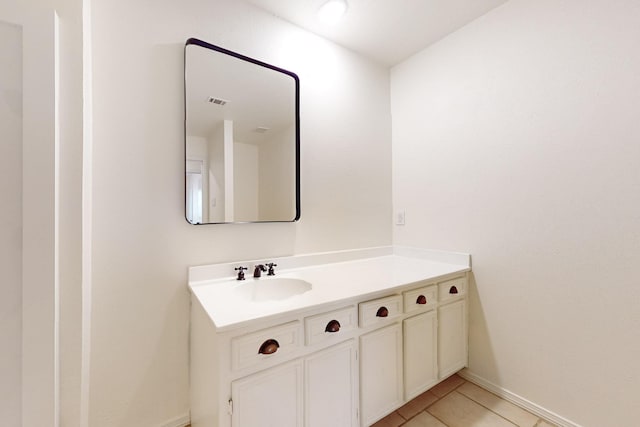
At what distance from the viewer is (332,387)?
116 centimetres

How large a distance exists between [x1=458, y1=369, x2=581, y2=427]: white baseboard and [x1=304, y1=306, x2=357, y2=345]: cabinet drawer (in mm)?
1184

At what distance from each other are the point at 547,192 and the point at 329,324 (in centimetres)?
142

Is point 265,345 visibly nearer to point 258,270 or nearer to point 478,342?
point 258,270

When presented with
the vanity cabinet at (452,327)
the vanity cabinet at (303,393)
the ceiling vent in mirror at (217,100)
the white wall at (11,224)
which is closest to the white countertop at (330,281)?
the vanity cabinet at (452,327)

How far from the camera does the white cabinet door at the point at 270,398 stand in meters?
0.94

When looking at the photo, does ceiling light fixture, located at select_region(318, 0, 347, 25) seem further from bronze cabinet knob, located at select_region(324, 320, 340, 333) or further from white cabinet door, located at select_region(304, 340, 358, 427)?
white cabinet door, located at select_region(304, 340, 358, 427)

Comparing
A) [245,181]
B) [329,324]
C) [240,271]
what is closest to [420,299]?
[329,324]

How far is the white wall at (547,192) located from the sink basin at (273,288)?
114cm

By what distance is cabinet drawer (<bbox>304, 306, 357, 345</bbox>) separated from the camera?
1101 mm

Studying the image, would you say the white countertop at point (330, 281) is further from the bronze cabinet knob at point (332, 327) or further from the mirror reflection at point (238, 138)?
the mirror reflection at point (238, 138)

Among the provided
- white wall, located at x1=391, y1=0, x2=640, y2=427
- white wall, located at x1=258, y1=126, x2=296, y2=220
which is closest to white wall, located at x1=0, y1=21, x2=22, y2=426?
white wall, located at x1=258, y1=126, x2=296, y2=220

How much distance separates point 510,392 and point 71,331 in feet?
7.69

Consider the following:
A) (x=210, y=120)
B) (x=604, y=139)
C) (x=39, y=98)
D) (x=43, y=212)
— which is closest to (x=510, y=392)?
(x=604, y=139)

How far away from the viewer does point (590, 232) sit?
1.30 m
